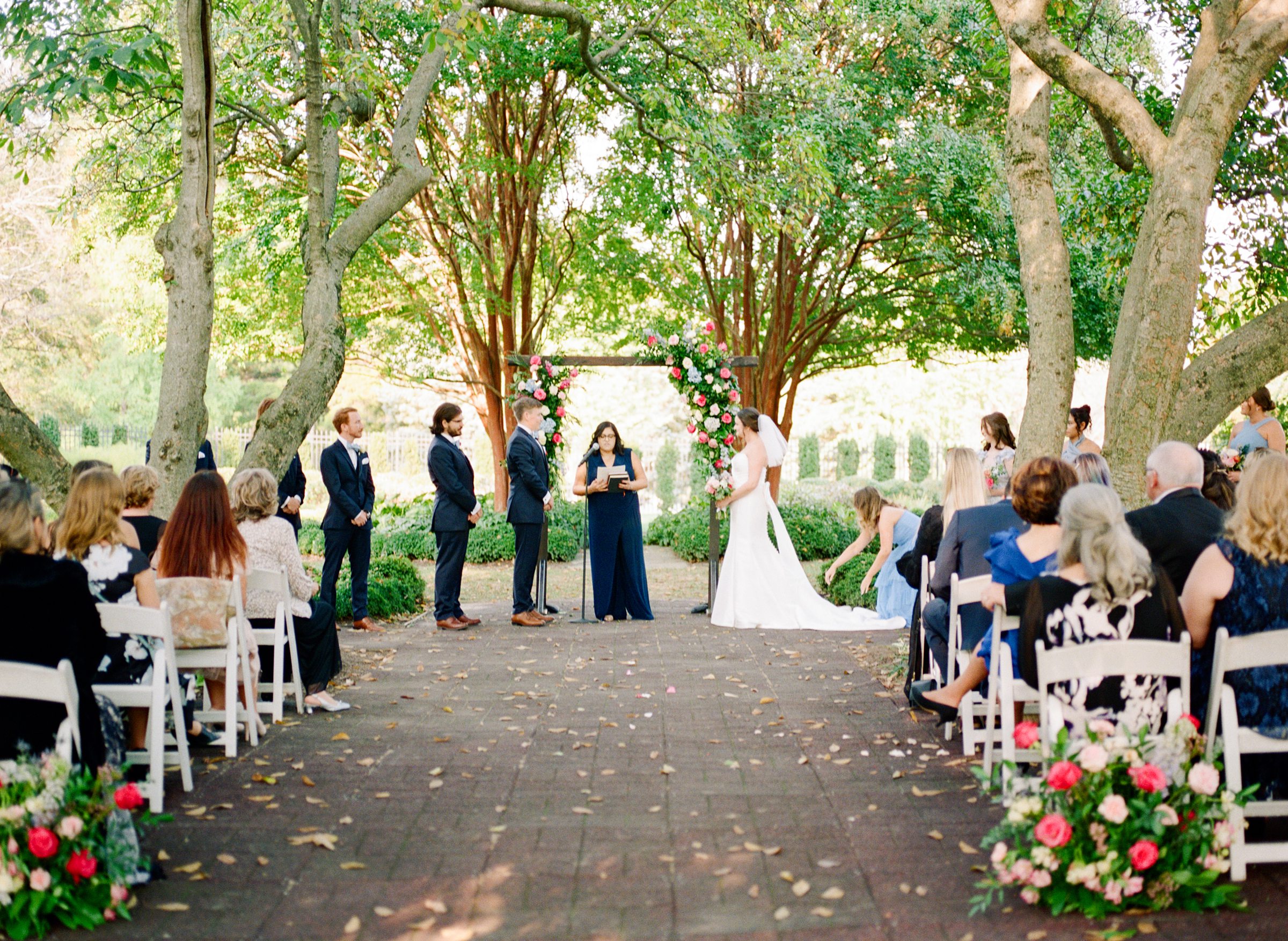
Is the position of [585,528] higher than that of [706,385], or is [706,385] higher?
[706,385]

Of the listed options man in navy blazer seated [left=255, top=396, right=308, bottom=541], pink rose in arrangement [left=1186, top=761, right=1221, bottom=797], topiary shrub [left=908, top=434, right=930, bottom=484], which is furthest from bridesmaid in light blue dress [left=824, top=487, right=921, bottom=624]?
topiary shrub [left=908, top=434, right=930, bottom=484]

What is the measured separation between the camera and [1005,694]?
488 cm

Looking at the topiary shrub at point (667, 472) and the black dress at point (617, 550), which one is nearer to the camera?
the black dress at point (617, 550)

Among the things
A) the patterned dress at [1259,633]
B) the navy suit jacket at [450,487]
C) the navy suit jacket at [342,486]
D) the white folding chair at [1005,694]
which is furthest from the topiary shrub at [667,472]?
the patterned dress at [1259,633]

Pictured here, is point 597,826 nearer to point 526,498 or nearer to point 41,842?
point 41,842

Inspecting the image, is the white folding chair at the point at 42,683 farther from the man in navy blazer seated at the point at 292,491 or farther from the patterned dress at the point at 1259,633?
the man in navy blazer seated at the point at 292,491

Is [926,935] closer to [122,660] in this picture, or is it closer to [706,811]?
[706,811]

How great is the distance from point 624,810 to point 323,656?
2839 millimetres

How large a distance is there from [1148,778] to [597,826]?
2.13 metres

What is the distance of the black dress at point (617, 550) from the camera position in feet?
36.7

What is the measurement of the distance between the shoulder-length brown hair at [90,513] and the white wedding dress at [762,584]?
655cm

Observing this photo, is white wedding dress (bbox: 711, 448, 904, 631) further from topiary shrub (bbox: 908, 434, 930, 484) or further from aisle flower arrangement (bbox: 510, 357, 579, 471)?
topiary shrub (bbox: 908, 434, 930, 484)

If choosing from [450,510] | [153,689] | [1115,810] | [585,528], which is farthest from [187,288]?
[1115,810]

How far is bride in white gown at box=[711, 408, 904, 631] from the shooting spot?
10.9 metres
